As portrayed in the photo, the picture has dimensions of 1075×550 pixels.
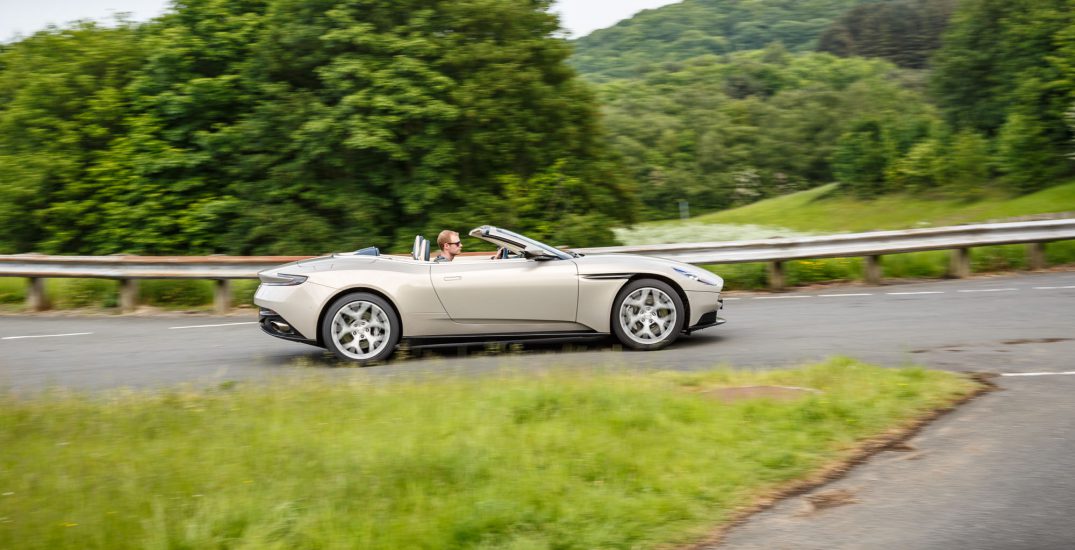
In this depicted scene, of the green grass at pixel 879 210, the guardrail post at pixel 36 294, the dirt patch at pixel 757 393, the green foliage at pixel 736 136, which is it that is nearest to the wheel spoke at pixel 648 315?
the dirt patch at pixel 757 393

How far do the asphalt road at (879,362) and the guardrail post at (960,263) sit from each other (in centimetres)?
56

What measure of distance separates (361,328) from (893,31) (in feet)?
460

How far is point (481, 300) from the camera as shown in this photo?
31.0 ft

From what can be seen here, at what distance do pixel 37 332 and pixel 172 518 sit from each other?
8.74 m

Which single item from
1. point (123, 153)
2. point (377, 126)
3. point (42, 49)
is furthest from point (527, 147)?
point (42, 49)

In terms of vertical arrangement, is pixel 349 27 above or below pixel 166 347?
above

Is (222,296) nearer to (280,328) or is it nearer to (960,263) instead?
(280,328)

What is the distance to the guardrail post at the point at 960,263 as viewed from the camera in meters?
15.0

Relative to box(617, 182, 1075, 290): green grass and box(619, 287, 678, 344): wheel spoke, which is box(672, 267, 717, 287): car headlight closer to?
box(619, 287, 678, 344): wheel spoke

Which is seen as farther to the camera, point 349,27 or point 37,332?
point 349,27

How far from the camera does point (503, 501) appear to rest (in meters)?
4.76

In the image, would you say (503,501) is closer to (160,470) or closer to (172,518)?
(172,518)

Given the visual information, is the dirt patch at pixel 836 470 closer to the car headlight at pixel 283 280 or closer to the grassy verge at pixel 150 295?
the car headlight at pixel 283 280

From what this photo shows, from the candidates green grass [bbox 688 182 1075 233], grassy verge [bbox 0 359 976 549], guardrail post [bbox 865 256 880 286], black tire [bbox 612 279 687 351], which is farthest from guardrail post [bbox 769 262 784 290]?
green grass [bbox 688 182 1075 233]
